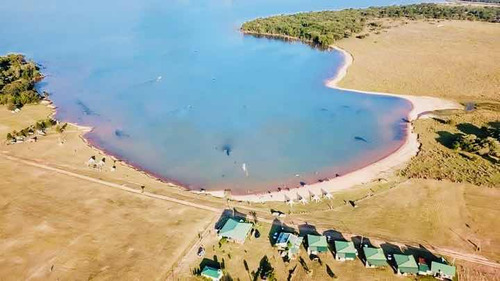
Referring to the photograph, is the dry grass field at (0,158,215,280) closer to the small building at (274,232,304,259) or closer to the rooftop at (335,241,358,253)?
the small building at (274,232,304,259)

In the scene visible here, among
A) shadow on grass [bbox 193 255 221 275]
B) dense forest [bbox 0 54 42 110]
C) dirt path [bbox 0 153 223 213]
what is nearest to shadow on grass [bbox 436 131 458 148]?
dirt path [bbox 0 153 223 213]

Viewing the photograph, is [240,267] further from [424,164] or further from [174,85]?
[174,85]

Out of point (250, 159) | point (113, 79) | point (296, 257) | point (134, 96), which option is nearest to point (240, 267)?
point (296, 257)

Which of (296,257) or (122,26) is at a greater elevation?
(122,26)

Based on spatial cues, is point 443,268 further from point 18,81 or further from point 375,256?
point 18,81

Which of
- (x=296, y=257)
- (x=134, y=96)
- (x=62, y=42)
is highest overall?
(x=62, y=42)

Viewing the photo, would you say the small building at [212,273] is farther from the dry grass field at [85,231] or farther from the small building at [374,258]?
the small building at [374,258]

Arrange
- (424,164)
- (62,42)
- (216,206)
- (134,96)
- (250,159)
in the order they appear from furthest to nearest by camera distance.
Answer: (62,42) < (134,96) < (250,159) < (424,164) < (216,206)

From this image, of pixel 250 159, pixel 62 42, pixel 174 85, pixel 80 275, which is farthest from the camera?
pixel 62 42

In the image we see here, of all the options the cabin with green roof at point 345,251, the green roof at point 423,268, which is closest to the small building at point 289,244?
the cabin with green roof at point 345,251
